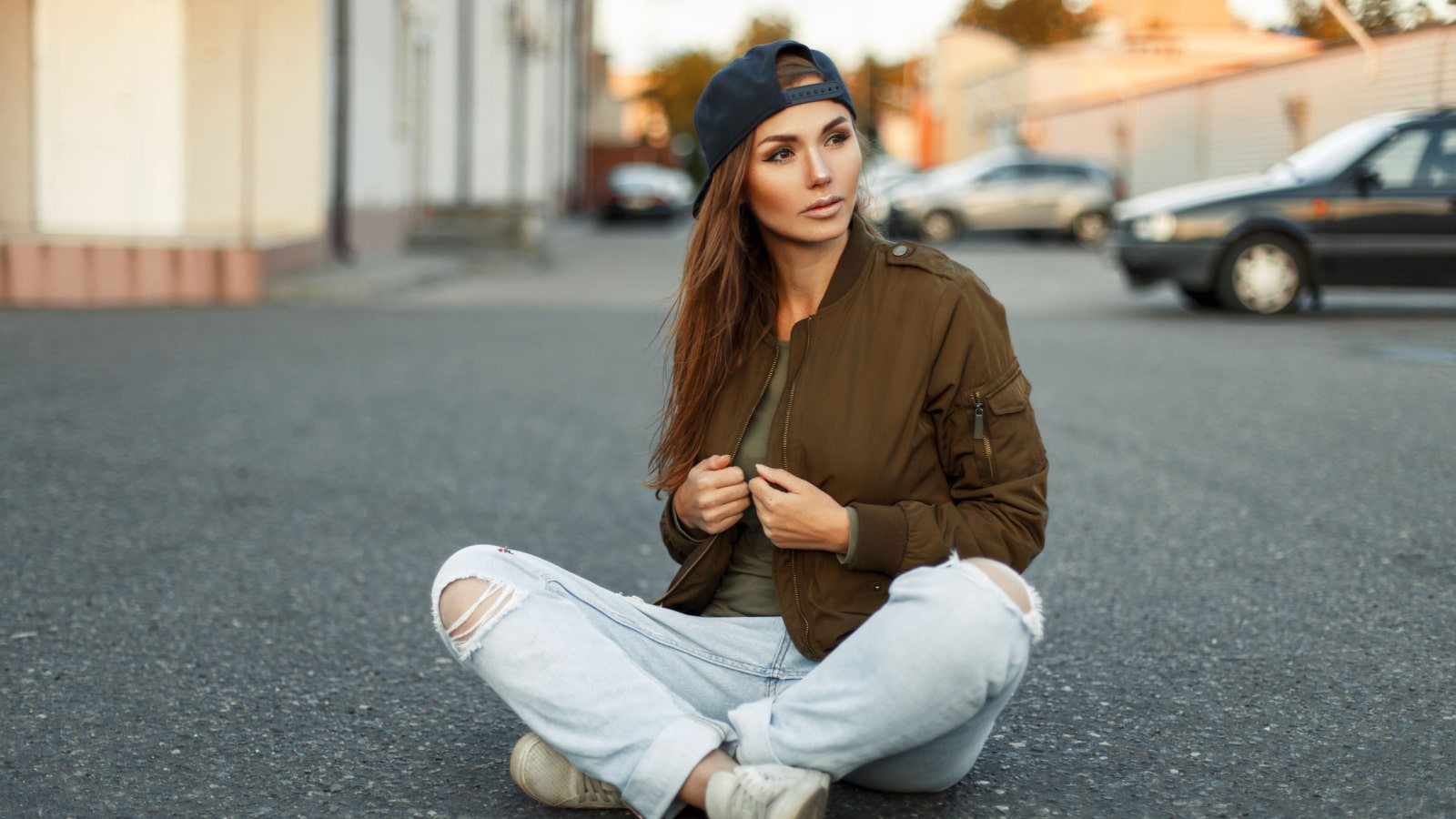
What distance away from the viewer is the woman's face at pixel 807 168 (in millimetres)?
2697

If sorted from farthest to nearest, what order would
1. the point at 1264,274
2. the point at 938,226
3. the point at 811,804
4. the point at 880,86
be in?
the point at 880,86
the point at 938,226
the point at 1264,274
the point at 811,804

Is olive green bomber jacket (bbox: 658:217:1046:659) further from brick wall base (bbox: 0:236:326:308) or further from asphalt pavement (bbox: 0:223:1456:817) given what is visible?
brick wall base (bbox: 0:236:326:308)

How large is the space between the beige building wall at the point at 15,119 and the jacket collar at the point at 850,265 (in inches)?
539

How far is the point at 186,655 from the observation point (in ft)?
12.4

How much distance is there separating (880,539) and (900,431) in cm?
19

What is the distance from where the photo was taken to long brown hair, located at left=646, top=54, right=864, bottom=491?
9.14ft

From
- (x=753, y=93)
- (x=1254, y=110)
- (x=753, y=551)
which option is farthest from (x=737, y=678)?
(x=1254, y=110)

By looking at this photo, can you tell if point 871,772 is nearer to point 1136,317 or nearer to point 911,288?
point 911,288

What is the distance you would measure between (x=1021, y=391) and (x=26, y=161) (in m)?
14.5

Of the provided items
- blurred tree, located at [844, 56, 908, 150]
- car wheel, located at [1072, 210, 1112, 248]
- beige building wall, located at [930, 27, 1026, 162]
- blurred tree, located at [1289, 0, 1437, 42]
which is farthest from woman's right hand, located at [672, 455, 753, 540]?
blurred tree, located at [844, 56, 908, 150]

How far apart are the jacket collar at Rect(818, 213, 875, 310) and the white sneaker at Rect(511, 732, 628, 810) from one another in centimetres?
91

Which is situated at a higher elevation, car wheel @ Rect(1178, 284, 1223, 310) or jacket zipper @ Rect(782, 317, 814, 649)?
jacket zipper @ Rect(782, 317, 814, 649)

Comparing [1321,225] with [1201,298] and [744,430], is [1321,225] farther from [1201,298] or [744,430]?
Result: [744,430]

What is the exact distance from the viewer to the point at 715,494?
105 inches
